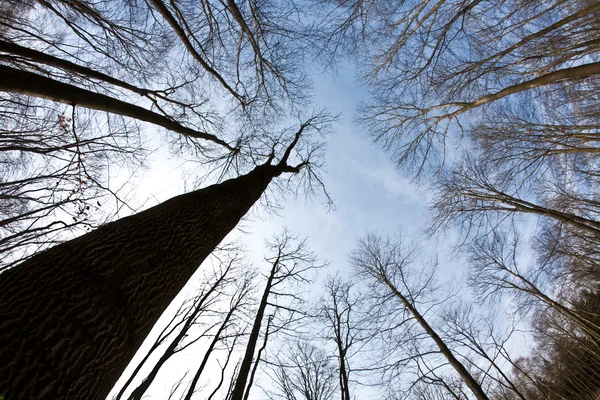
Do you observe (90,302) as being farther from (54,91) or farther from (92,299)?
(54,91)

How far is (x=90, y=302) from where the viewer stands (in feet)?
5.09

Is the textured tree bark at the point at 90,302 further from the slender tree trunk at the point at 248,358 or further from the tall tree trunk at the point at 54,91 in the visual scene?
the slender tree trunk at the point at 248,358

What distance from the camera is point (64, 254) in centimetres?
178

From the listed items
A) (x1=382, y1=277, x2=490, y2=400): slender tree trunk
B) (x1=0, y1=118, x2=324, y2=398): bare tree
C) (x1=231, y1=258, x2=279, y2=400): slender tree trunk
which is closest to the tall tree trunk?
(x1=0, y1=118, x2=324, y2=398): bare tree

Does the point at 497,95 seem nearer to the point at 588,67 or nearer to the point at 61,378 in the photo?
the point at 588,67

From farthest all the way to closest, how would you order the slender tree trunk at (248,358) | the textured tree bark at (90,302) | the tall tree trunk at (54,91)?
the slender tree trunk at (248,358) → the tall tree trunk at (54,91) → the textured tree bark at (90,302)

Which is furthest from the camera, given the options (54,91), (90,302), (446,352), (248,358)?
(446,352)

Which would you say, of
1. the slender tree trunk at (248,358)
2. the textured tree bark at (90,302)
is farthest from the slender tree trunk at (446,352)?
the textured tree bark at (90,302)

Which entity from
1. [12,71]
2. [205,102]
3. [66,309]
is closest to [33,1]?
[205,102]

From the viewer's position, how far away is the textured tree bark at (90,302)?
1.24 metres

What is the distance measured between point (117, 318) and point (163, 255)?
59 cm

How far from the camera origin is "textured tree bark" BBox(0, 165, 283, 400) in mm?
1238

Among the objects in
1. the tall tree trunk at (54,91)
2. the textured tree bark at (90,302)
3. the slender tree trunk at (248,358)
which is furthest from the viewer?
the slender tree trunk at (248,358)

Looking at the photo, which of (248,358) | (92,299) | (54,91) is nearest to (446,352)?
(248,358)
